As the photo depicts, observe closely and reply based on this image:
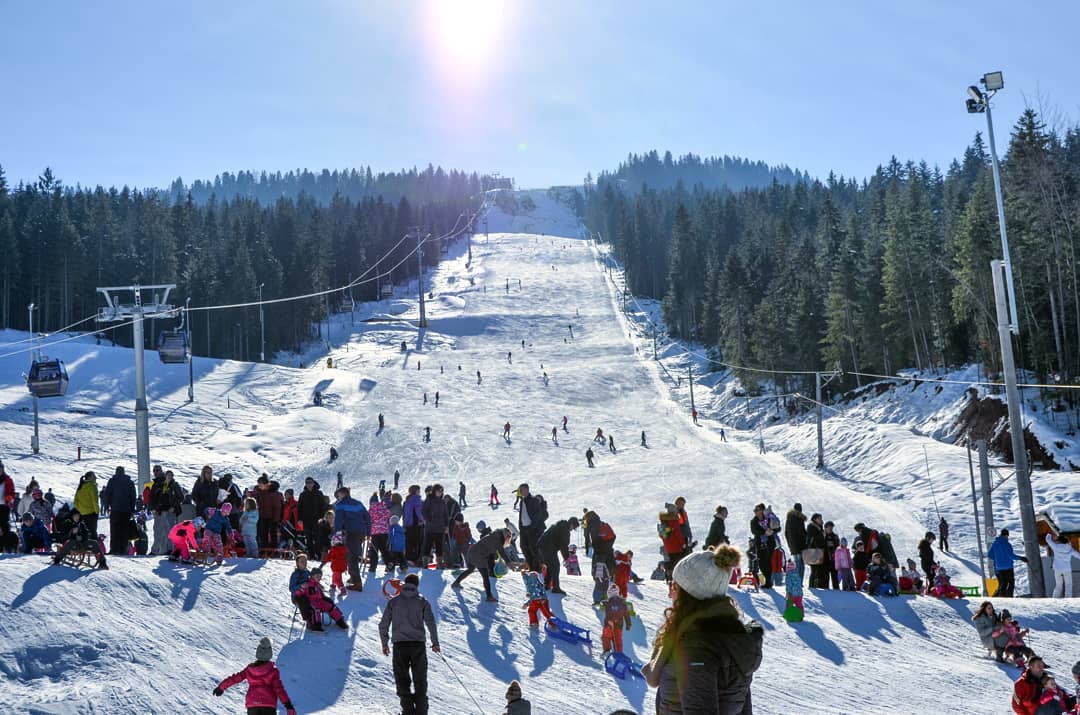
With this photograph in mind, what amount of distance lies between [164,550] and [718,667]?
13637mm

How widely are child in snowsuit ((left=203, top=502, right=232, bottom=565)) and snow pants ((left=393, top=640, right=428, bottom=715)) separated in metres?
5.71

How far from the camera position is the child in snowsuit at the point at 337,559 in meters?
12.9

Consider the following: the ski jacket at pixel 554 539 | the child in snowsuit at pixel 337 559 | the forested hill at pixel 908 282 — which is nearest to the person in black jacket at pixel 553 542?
the ski jacket at pixel 554 539

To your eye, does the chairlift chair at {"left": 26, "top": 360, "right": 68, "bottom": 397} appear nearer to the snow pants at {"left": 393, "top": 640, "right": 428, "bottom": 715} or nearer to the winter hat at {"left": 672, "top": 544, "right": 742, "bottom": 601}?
the snow pants at {"left": 393, "top": 640, "right": 428, "bottom": 715}

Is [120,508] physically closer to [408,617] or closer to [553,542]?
[553,542]

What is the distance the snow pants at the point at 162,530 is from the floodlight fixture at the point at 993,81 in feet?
57.1

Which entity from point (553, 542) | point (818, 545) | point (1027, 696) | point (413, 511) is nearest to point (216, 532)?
point (413, 511)

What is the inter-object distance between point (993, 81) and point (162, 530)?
17.8 metres

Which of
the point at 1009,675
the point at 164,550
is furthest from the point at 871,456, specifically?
the point at 164,550

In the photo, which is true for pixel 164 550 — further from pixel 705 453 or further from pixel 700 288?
pixel 700 288

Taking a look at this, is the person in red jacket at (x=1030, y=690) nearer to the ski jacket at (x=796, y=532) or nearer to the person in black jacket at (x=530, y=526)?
the ski jacket at (x=796, y=532)

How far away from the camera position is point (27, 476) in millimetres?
35125

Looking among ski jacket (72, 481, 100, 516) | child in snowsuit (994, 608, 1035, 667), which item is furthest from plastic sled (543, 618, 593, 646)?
ski jacket (72, 481, 100, 516)

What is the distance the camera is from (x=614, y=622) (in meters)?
11.9
